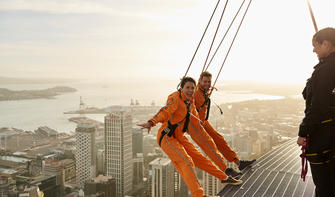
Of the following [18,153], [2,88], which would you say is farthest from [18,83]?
[18,153]

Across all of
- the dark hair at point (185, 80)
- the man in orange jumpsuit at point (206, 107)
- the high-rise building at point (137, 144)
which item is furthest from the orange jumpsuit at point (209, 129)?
the high-rise building at point (137, 144)

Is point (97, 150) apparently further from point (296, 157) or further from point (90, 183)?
Answer: point (296, 157)

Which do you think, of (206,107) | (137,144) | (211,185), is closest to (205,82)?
(206,107)

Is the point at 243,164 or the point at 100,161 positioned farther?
the point at 100,161

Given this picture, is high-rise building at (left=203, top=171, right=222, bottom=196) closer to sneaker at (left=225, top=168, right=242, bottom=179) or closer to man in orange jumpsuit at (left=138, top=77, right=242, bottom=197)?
sneaker at (left=225, top=168, right=242, bottom=179)

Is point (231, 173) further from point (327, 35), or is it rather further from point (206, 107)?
point (327, 35)

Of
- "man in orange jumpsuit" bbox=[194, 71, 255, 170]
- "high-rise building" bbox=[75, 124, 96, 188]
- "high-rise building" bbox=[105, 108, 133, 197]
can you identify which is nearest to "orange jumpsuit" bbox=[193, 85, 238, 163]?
"man in orange jumpsuit" bbox=[194, 71, 255, 170]

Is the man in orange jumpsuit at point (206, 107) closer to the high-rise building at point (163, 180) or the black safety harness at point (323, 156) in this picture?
the black safety harness at point (323, 156)

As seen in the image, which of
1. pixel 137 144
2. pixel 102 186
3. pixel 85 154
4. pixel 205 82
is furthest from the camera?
pixel 137 144
